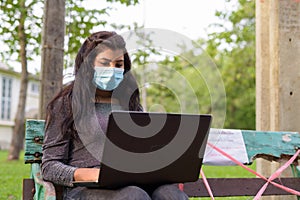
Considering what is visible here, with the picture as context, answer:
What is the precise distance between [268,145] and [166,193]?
1473 mm

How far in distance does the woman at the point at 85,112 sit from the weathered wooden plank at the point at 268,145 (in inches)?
46.7

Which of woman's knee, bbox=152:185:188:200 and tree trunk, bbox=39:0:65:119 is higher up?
tree trunk, bbox=39:0:65:119

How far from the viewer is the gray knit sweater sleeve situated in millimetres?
2441

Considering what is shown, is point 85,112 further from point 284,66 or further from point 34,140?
point 284,66

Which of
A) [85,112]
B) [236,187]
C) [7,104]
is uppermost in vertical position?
[7,104]

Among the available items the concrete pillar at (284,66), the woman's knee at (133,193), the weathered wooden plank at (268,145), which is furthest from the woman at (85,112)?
the concrete pillar at (284,66)

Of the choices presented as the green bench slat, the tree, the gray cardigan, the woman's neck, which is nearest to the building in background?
the tree

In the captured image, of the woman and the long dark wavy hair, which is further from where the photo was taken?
the long dark wavy hair

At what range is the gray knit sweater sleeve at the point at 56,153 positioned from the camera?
244cm

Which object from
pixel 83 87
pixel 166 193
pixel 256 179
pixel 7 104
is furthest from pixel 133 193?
pixel 7 104

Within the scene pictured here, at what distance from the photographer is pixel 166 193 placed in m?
2.35

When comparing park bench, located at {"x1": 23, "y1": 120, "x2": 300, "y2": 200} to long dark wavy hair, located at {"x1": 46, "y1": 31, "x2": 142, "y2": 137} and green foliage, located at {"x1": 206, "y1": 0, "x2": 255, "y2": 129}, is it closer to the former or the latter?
long dark wavy hair, located at {"x1": 46, "y1": 31, "x2": 142, "y2": 137}

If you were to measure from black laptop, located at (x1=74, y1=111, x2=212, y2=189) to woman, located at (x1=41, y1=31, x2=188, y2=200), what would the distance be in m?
0.14

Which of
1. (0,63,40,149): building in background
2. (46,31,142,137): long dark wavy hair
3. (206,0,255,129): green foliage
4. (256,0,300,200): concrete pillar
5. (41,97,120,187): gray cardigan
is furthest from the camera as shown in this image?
(0,63,40,149): building in background
